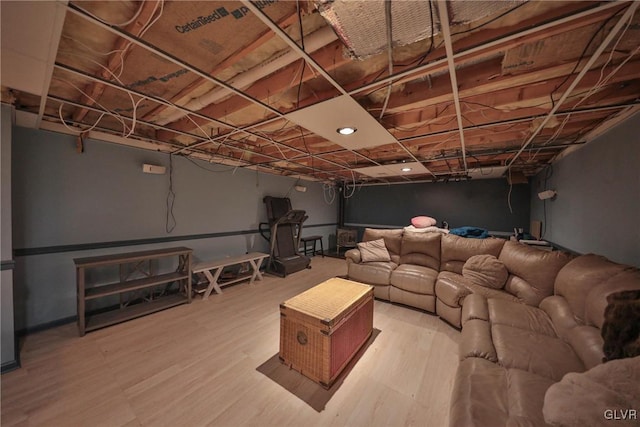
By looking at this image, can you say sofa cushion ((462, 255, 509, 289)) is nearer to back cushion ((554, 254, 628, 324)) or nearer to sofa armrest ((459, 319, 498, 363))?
back cushion ((554, 254, 628, 324))

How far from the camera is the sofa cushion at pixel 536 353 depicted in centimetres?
126

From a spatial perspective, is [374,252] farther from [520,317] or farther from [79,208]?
[79,208]

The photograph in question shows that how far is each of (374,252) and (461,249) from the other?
4.00 feet

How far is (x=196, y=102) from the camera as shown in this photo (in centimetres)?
189

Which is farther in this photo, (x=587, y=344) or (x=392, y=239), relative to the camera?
(x=392, y=239)

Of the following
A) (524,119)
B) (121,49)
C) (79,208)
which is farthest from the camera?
(79,208)

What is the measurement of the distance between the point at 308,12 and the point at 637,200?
268 centimetres

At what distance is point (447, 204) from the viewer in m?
5.71

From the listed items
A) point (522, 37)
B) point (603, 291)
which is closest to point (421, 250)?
point (603, 291)

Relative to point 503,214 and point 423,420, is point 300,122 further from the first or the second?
point 503,214

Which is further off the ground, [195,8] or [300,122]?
[195,8]

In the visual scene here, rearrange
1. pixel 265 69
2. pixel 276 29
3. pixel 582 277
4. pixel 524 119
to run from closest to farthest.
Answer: pixel 276 29 → pixel 265 69 → pixel 582 277 → pixel 524 119

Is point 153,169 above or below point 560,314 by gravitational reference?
above

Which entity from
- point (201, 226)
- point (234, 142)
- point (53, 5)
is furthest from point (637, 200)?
point (201, 226)
